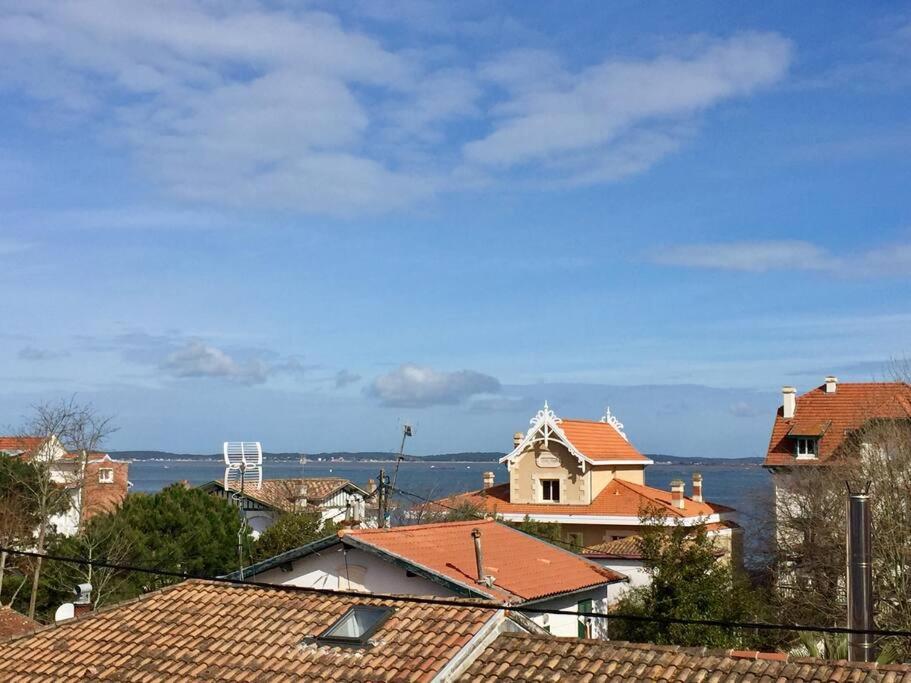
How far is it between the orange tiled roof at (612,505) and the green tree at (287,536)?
1396cm

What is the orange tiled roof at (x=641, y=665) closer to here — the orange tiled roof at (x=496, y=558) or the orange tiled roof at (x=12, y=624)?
the orange tiled roof at (x=496, y=558)

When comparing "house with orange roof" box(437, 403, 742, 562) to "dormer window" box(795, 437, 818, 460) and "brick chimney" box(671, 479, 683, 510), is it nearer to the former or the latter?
"brick chimney" box(671, 479, 683, 510)

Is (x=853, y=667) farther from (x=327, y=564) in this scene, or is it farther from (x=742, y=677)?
(x=327, y=564)

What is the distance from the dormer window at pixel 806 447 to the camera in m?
51.4

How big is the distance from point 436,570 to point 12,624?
1069 cm

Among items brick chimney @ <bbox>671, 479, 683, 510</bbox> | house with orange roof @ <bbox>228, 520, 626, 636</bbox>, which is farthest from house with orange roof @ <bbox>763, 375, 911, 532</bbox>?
house with orange roof @ <bbox>228, 520, 626, 636</bbox>

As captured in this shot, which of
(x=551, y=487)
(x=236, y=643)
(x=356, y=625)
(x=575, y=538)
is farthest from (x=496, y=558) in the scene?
(x=551, y=487)

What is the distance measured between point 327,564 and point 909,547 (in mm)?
21415

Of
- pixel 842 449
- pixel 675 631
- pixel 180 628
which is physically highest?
pixel 842 449

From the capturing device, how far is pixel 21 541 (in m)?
→ 46.5

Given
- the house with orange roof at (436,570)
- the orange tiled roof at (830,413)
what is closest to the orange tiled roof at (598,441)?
the orange tiled roof at (830,413)

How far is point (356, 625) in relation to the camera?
55.0ft

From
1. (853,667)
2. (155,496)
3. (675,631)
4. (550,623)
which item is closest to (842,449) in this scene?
(675,631)

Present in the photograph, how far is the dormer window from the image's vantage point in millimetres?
51438
